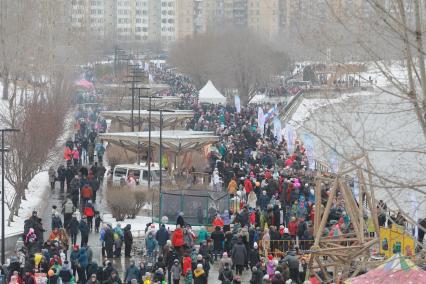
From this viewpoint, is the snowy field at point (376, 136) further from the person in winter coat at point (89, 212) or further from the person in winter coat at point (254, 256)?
the person in winter coat at point (89, 212)

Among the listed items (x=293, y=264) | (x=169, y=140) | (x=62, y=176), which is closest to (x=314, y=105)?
(x=169, y=140)

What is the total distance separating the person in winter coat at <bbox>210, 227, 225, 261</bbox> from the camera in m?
20.6

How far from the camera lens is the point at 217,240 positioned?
20.8 meters

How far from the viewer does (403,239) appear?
18297 mm

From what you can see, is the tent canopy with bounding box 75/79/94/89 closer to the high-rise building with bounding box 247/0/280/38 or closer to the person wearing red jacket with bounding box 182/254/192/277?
the person wearing red jacket with bounding box 182/254/192/277

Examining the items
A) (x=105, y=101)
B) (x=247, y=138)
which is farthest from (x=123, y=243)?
(x=105, y=101)

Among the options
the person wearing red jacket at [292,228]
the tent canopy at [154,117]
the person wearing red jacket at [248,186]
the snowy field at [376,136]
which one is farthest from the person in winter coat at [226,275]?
the tent canopy at [154,117]

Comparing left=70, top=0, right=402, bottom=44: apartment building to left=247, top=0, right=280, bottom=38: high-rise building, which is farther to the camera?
left=70, top=0, right=402, bottom=44: apartment building

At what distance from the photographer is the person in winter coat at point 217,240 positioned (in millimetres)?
20641

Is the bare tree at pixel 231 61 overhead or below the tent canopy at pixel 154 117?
overhead

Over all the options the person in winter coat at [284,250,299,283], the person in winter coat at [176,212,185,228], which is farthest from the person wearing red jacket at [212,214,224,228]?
the person in winter coat at [284,250,299,283]

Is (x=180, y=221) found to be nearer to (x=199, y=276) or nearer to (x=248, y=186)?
(x=248, y=186)

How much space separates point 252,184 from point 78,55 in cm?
4113

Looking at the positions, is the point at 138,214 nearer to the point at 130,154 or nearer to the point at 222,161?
the point at 222,161
